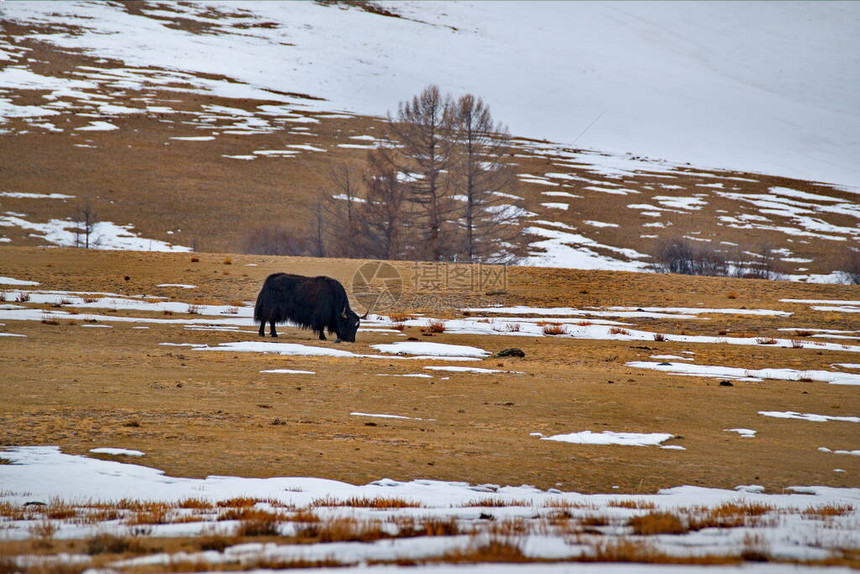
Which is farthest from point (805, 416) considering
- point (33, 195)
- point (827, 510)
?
point (33, 195)

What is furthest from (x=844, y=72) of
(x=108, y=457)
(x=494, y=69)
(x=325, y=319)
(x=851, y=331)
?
(x=108, y=457)

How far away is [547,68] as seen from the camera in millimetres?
160375

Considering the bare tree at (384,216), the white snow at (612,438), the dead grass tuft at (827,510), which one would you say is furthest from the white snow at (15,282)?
the dead grass tuft at (827,510)

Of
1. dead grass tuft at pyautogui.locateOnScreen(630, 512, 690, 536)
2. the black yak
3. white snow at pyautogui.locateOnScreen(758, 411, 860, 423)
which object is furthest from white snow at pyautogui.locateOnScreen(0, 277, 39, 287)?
dead grass tuft at pyautogui.locateOnScreen(630, 512, 690, 536)

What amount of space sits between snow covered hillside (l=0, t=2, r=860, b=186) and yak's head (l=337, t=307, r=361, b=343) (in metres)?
101

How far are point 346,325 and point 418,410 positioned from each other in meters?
9.41

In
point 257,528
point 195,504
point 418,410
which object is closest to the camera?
point 257,528

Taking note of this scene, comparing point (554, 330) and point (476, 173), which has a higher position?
point (476, 173)

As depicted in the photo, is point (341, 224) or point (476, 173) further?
point (341, 224)

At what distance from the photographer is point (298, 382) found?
15.0 meters

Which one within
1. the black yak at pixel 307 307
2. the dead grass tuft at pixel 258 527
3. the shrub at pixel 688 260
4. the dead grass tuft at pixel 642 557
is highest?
the shrub at pixel 688 260

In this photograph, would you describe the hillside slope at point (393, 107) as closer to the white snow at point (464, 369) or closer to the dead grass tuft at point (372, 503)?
the white snow at point (464, 369)

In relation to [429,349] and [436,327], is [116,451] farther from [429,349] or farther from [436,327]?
[436,327]

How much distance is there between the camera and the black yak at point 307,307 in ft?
72.3
